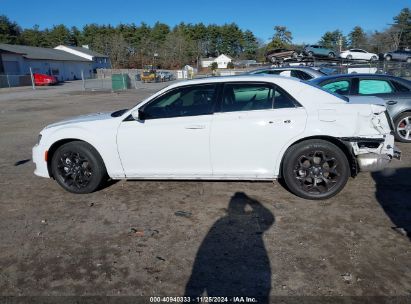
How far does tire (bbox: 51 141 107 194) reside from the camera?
4.83 metres

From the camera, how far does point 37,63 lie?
2136 inches

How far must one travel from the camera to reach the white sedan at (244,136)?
4363 millimetres

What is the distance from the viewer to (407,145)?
24.3 ft

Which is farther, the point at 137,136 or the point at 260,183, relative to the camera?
the point at 260,183

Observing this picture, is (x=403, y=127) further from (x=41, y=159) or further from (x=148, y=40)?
(x=148, y=40)

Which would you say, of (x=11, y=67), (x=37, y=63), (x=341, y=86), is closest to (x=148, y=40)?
(x=37, y=63)

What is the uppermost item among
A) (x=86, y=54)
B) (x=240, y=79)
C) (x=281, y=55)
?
(x=86, y=54)

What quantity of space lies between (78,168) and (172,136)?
1.53 m

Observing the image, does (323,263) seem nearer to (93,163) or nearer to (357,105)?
(357,105)

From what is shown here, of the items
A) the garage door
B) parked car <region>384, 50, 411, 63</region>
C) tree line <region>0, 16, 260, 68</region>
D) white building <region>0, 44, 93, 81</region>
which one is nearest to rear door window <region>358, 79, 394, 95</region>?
parked car <region>384, 50, 411, 63</region>

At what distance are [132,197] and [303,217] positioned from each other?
234 cm

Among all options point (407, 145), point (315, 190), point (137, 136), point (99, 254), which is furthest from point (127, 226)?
point (407, 145)

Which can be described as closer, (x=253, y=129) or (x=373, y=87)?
(x=253, y=129)

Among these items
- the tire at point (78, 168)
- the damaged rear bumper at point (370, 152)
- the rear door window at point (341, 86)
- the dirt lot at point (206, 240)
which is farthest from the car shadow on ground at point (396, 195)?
the tire at point (78, 168)
